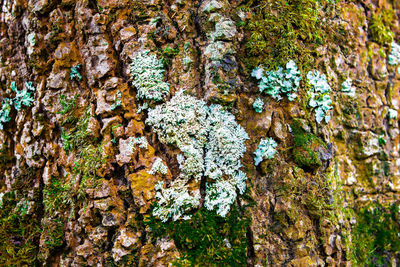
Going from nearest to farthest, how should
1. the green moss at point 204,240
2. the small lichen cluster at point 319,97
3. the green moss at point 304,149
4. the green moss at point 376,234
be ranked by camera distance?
the green moss at point 204,240, the green moss at point 304,149, the small lichen cluster at point 319,97, the green moss at point 376,234

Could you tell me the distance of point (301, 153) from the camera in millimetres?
1690

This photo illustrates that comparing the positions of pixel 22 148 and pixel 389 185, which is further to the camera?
pixel 389 185

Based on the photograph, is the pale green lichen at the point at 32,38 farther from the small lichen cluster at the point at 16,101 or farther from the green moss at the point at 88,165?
the green moss at the point at 88,165

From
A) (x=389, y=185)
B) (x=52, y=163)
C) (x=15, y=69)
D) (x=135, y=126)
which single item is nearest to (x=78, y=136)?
(x=52, y=163)

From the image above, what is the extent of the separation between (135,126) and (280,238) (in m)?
1.03

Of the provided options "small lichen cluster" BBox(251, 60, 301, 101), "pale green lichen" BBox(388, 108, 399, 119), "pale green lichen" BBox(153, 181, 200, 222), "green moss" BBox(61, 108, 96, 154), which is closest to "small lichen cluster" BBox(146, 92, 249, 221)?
"pale green lichen" BBox(153, 181, 200, 222)

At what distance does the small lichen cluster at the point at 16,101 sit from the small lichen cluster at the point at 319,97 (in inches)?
71.1

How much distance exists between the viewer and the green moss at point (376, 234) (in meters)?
1.99

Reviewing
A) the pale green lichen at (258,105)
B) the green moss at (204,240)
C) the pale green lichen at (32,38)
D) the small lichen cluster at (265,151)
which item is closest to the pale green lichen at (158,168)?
the green moss at (204,240)

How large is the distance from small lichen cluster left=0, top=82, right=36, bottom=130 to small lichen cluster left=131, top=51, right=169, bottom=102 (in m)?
0.76

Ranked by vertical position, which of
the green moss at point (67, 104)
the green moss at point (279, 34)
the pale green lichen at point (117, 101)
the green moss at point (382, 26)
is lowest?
the pale green lichen at point (117, 101)

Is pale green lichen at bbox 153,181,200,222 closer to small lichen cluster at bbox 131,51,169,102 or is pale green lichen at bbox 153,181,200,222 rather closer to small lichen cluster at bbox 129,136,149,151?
small lichen cluster at bbox 129,136,149,151

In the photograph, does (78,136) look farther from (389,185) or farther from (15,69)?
(389,185)

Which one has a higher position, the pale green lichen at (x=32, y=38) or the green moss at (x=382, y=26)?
the green moss at (x=382, y=26)
